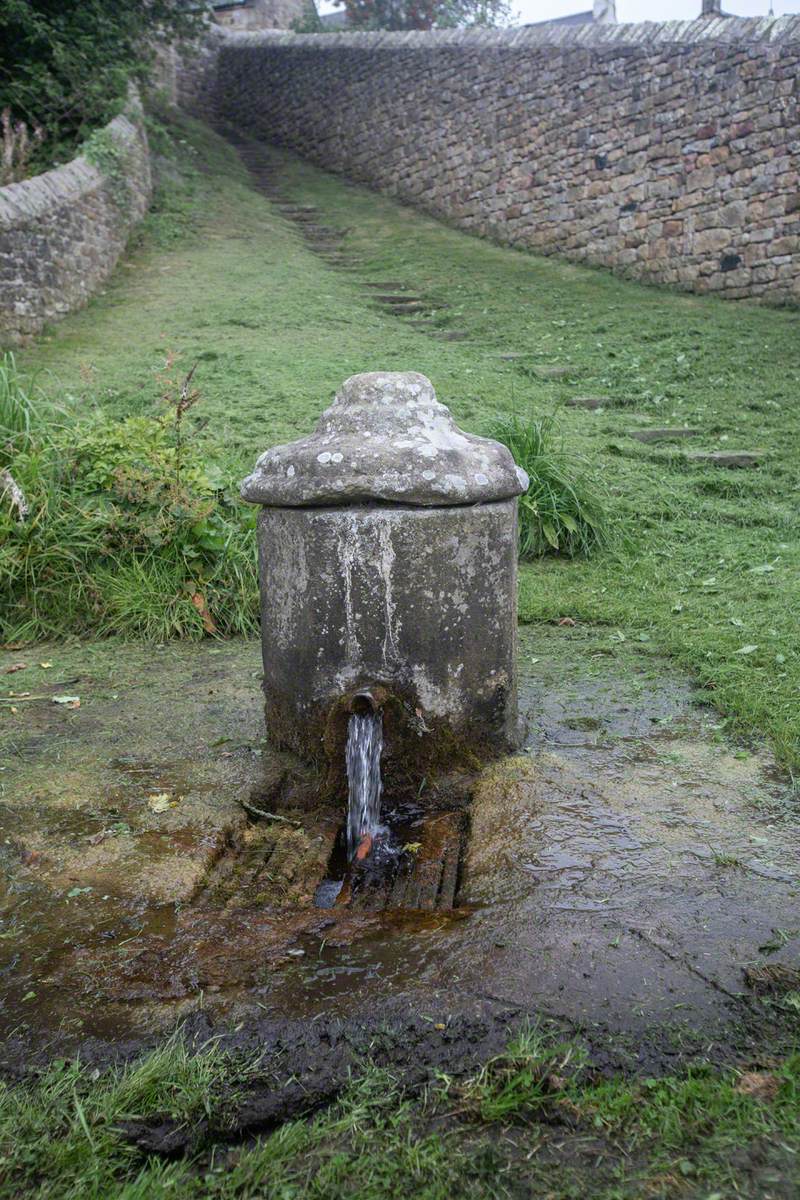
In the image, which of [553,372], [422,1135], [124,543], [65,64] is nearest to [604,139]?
[553,372]

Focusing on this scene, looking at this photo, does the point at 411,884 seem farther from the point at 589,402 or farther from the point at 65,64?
the point at 65,64

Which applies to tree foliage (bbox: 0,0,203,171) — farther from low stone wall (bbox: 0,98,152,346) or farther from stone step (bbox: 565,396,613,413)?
stone step (bbox: 565,396,613,413)

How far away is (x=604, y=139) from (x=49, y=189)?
21.8 feet

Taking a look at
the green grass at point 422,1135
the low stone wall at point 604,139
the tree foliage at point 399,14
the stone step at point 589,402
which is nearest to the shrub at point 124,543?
the green grass at point 422,1135

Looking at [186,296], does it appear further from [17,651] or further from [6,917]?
[6,917]

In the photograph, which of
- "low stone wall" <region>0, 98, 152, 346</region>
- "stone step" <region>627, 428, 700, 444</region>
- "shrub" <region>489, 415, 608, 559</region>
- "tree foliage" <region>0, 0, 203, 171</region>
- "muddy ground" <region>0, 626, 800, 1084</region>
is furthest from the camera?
"tree foliage" <region>0, 0, 203, 171</region>

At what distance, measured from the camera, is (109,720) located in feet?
12.1

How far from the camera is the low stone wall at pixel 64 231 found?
906cm

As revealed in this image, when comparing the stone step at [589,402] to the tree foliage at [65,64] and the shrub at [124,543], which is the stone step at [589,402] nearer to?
the shrub at [124,543]

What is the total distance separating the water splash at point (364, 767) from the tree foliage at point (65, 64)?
32.6ft

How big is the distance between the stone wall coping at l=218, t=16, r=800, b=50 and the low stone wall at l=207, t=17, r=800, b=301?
2 centimetres

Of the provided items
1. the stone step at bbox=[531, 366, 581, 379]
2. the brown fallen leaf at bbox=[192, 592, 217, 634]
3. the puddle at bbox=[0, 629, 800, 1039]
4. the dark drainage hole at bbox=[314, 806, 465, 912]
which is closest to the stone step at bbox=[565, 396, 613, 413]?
the stone step at bbox=[531, 366, 581, 379]

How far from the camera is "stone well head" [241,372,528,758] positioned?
3018 mm

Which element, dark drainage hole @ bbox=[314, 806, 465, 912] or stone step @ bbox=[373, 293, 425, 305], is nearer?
dark drainage hole @ bbox=[314, 806, 465, 912]
